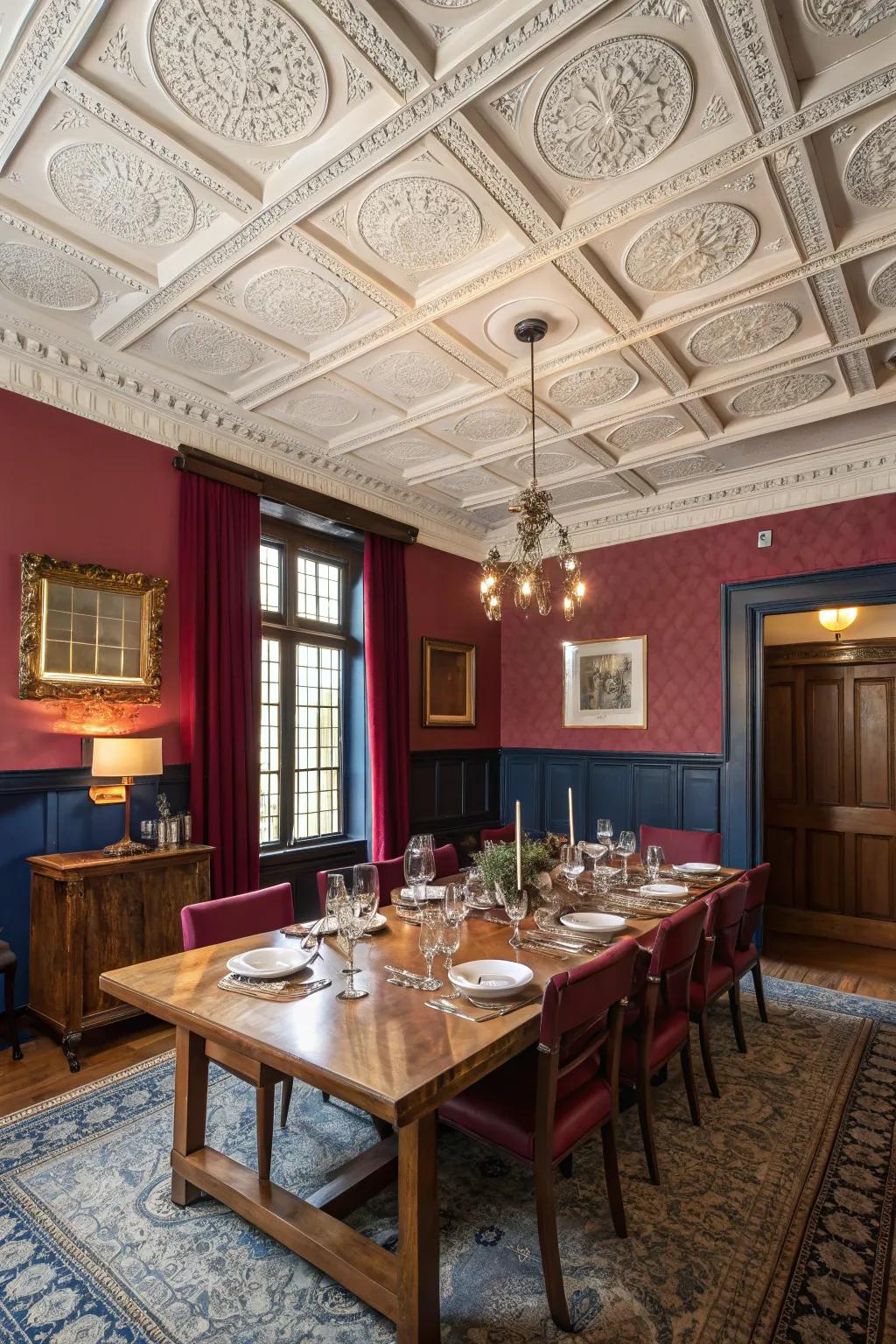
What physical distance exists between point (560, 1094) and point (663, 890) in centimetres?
149

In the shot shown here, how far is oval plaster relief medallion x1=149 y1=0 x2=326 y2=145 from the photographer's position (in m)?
2.01

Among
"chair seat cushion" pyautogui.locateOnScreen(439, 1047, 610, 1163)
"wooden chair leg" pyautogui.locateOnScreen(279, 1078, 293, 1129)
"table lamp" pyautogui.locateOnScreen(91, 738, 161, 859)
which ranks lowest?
"wooden chair leg" pyautogui.locateOnScreen(279, 1078, 293, 1129)

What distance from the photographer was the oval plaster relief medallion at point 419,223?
2.63m

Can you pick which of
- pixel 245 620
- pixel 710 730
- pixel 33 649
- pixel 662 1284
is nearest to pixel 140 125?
pixel 33 649

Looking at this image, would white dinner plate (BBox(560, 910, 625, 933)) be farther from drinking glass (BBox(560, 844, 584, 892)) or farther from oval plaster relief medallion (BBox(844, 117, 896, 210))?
oval plaster relief medallion (BBox(844, 117, 896, 210))

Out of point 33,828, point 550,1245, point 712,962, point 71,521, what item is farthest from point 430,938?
point 71,521

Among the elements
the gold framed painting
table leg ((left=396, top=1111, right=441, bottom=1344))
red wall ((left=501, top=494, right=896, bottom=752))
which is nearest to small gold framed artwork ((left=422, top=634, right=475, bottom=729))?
red wall ((left=501, top=494, right=896, bottom=752))

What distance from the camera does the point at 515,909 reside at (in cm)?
259

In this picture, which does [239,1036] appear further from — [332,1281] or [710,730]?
[710,730]

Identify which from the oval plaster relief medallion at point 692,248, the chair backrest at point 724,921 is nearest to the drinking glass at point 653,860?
the chair backrest at point 724,921

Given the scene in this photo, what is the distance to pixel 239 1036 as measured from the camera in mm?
1778

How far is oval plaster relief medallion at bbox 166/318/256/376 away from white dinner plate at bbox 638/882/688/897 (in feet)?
10.9

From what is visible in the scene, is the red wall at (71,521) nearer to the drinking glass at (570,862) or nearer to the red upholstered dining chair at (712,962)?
Result: the drinking glass at (570,862)

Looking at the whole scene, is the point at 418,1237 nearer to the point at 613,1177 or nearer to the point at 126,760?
the point at 613,1177
